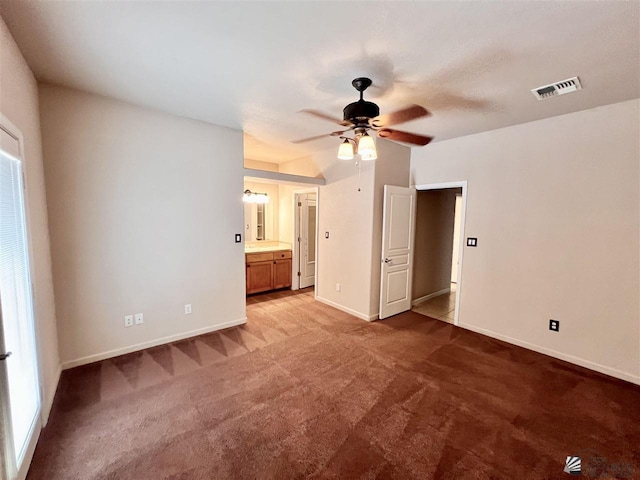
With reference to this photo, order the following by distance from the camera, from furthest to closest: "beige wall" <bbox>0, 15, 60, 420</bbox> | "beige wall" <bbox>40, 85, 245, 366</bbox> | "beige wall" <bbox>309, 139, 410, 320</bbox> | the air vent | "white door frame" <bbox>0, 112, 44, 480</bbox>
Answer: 1. "beige wall" <bbox>309, 139, 410, 320</bbox>
2. "beige wall" <bbox>40, 85, 245, 366</bbox>
3. the air vent
4. "beige wall" <bbox>0, 15, 60, 420</bbox>
5. "white door frame" <bbox>0, 112, 44, 480</bbox>

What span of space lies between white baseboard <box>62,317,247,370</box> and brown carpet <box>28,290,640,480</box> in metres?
0.08

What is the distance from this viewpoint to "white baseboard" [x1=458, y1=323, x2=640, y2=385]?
2607 mm

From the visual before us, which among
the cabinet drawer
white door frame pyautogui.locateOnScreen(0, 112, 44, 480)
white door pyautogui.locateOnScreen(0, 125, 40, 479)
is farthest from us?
the cabinet drawer

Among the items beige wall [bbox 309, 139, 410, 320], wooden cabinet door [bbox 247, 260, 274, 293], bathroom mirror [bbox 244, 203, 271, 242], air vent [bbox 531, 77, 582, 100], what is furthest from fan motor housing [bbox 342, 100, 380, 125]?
bathroom mirror [bbox 244, 203, 271, 242]

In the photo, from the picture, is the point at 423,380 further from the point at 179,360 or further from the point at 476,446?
the point at 179,360

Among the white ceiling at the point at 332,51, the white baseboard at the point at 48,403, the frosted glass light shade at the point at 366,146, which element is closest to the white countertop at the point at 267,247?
the white ceiling at the point at 332,51

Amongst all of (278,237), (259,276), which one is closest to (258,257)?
(259,276)

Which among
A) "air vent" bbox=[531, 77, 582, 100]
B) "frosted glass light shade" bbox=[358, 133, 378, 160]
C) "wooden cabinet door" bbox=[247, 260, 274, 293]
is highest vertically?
"air vent" bbox=[531, 77, 582, 100]

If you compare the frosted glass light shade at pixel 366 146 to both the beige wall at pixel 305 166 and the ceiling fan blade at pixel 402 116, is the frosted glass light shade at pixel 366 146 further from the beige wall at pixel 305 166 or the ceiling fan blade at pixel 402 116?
the beige wall at pixel 305 166

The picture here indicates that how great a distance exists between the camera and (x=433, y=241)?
5.05 meters

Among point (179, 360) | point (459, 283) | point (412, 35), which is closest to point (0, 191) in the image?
point (179, 360)

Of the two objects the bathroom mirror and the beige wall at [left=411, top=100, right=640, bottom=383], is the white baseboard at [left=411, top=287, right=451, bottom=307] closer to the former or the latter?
the beige wall at [left=411, top=100, right=640, bottom=383]

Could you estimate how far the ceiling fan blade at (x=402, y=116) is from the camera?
9.09 ft

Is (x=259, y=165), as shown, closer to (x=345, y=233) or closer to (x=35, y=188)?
(x=345, y=233)
